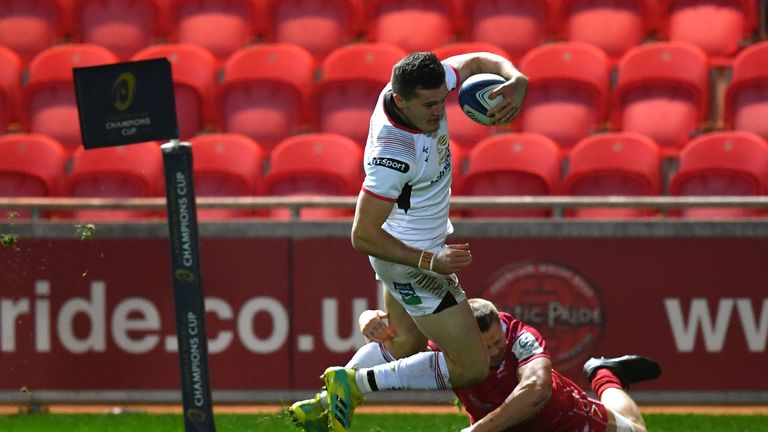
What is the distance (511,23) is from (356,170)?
8.56ft

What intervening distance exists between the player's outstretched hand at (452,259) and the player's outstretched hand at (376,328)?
2.82ft

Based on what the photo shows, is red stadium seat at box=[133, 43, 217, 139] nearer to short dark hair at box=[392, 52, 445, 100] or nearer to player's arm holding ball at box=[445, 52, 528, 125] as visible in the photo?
player's arm holding ball at box=[445, 52, 528, 125]

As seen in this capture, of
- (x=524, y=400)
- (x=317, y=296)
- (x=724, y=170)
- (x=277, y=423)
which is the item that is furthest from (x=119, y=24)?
(x=524, y=400)

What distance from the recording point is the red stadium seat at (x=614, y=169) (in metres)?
10.1

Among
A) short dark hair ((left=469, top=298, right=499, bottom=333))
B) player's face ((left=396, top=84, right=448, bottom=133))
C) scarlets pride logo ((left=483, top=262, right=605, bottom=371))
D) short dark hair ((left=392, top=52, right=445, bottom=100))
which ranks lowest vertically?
scarlets pride logo ((left=483, top=262, right=605, bottom=371))

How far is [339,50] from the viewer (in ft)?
38.5

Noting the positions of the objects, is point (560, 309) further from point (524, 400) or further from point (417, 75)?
point (417, 75)

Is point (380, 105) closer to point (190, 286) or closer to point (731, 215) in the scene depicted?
point (190, 286)

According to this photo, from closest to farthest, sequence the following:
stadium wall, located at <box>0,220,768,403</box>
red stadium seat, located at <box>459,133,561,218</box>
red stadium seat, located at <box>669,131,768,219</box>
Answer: stadium wall, located at <box>0,220,768,403</box> < red stadium seat, located at <box>669,131,768,219</box> < red stadium seat, located at <box>459,133,561,218</box>

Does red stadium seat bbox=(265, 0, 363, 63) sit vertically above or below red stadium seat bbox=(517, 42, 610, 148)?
above

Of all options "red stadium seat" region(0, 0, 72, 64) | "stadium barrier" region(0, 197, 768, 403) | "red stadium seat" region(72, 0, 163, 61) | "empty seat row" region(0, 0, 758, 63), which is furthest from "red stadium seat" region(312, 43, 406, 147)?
"red stadium seat" region(0, 0, 72, 64)

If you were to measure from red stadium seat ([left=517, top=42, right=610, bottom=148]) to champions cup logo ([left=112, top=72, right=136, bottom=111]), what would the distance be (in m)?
5.30

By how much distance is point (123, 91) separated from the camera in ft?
21.1

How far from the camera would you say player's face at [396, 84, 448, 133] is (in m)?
5.85
